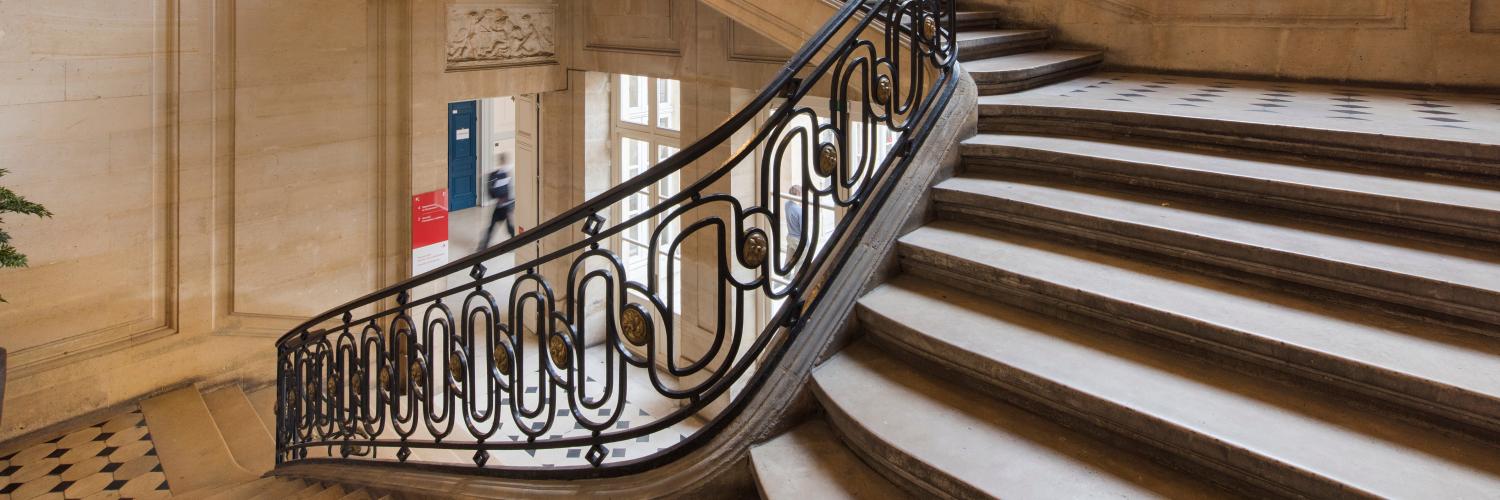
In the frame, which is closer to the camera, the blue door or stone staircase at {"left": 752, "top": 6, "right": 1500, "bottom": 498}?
stone staircase at {"left": 752, "top": 6, "right": 1500, "bottom": 498}

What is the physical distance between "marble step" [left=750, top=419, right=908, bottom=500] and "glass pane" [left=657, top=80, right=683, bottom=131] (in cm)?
591

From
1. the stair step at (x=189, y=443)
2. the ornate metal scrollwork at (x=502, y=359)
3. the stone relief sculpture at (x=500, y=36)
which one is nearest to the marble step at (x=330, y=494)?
the stair step at (x=189, y=443)

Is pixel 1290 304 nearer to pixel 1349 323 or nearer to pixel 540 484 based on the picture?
pixel 1349 323

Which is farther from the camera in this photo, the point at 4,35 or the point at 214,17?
the point at 214,17

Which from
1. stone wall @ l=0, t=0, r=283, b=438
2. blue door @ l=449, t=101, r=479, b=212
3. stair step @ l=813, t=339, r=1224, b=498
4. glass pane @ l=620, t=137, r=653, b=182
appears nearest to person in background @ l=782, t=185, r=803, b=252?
glass pane @ l=620, t=137, r=653, b=182

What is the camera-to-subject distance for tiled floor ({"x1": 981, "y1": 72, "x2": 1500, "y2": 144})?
2.75 meters

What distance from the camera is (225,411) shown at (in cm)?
564

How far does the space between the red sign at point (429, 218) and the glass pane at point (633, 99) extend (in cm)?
179

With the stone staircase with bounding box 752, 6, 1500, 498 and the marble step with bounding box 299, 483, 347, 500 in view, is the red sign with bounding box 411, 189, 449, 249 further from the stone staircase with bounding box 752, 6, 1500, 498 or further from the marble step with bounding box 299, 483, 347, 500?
the stone staircase with bounding box 752, 6, 1500, 498

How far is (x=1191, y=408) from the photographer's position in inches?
69.5

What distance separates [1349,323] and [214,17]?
19.1ft

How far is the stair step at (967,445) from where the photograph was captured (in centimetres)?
170

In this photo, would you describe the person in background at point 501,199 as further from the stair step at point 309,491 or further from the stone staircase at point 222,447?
the stair step at point 309,491

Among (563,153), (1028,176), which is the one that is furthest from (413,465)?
(563,153)
